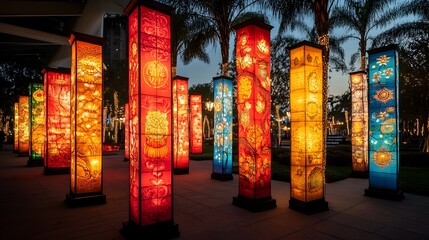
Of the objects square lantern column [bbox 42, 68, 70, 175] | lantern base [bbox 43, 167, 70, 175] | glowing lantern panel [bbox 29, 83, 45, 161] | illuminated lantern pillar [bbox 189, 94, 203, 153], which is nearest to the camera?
square lantern column [bbox 42, 68, 70, 175]

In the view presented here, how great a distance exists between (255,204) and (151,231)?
214 cm

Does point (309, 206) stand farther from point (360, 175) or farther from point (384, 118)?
point (360, 175)

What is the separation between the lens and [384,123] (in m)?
6.04

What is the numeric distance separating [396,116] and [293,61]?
9.04ft

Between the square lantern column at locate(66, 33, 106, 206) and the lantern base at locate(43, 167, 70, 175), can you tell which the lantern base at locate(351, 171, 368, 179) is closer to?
the square lantern column at locate(66, 33, 106, 206)

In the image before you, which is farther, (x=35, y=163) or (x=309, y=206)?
(x=35, y=163)

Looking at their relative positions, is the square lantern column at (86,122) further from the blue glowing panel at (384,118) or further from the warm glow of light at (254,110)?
the blue glowing panel at (384,118)

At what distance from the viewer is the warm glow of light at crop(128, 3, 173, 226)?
3.60m

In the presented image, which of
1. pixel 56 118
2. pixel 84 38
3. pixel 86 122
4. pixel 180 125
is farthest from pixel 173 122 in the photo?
pixel 56 118

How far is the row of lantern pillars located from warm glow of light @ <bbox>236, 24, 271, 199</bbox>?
0.02 m

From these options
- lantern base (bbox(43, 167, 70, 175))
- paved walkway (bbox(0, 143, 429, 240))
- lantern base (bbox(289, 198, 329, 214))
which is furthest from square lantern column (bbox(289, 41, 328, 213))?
lantern base (bbox(43, 167, 70, 175))

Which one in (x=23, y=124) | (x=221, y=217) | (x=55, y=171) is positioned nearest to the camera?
(x=221, y=217)

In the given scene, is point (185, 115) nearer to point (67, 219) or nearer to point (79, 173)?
point (79, 173)

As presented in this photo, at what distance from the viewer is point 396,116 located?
589 centimetres
